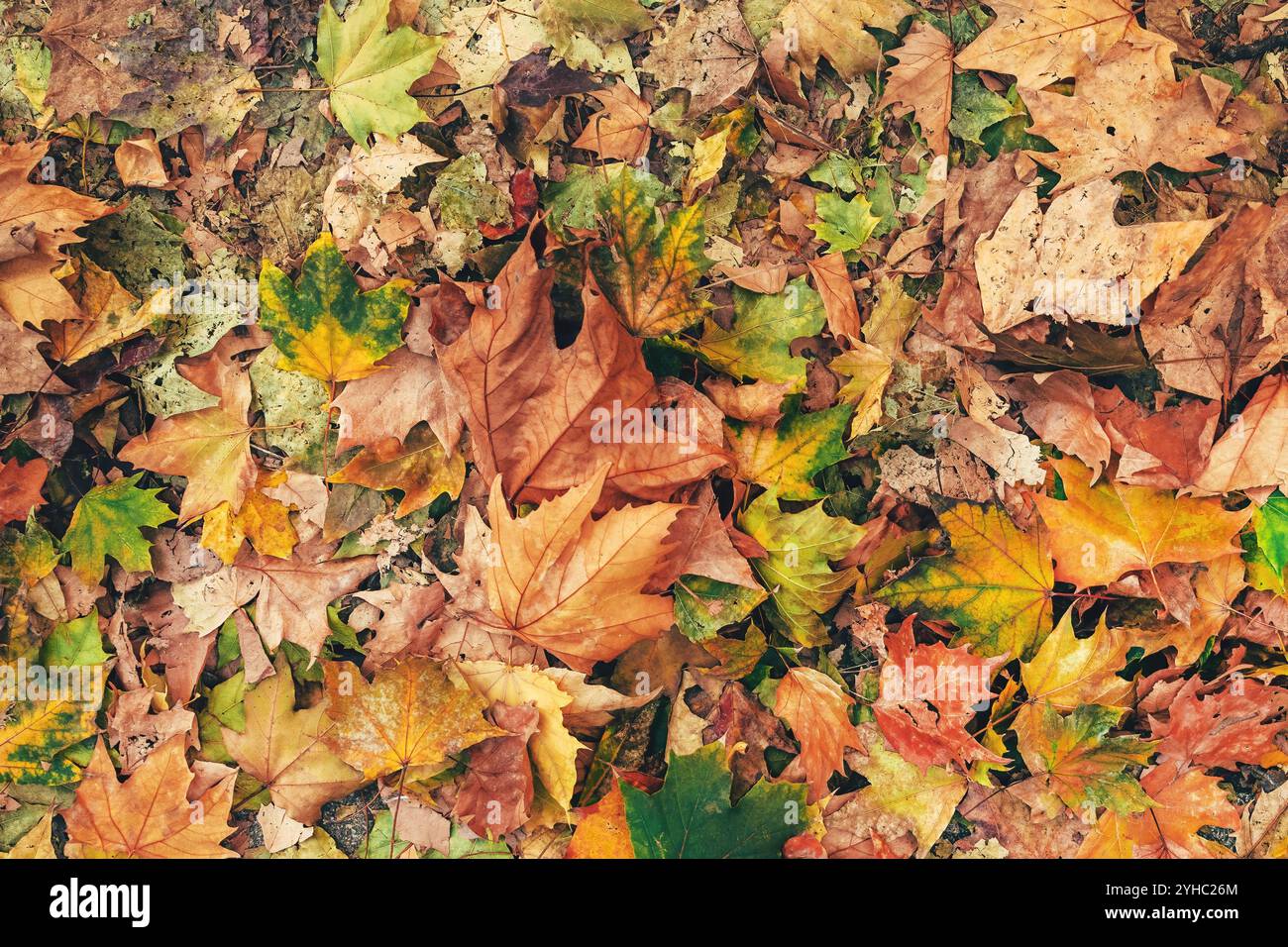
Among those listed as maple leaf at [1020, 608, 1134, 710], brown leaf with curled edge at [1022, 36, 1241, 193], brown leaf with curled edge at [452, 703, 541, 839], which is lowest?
brown leaf with curled edge at [452, 703, 541, 839]

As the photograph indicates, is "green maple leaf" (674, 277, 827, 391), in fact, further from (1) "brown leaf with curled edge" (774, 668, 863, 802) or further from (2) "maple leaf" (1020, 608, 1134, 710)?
(2) "maple leaf" (1020, 608, 1134, 710)

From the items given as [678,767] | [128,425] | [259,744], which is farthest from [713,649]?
[128,425]

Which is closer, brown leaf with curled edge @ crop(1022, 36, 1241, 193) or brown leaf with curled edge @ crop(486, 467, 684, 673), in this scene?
brown leaf with curled edge @ crop(486, 467, 684, 673)

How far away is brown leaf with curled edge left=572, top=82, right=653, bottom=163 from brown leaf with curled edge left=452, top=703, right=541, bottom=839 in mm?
1173

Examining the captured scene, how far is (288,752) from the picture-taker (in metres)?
1.63

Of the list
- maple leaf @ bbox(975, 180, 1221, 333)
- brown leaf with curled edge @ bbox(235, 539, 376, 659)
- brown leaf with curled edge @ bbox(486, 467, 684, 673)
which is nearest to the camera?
brown leaf with curled edge @ bbox(486, 467, 684, 673)

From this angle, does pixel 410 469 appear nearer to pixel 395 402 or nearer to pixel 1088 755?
pixel 395 402

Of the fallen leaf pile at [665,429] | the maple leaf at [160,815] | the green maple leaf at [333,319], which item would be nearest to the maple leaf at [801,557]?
the fallen leaf pile at [665,429]

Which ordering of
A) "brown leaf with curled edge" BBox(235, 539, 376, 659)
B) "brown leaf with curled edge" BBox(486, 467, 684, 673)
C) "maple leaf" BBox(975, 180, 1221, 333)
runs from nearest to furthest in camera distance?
1. "brown leaf with curled edge" BBox(486, 467, 684, 673)
2. "maple leaf" BBox(975, 180, 1221, 333)
3. "brown leaf with curled edge" BBox(235, 539, 376, 659)

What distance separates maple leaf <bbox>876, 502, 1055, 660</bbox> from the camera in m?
1.57

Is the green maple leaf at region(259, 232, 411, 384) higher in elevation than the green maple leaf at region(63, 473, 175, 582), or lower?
higher

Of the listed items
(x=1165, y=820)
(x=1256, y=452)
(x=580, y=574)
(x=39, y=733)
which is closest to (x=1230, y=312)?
(x=1256, y=452)

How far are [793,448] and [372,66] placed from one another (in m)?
1.18

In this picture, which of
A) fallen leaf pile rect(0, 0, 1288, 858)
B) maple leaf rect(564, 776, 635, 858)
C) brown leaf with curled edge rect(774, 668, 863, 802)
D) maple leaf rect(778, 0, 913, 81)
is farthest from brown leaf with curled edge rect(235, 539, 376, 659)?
maple leaf rect(778, 0, 913, 81)
